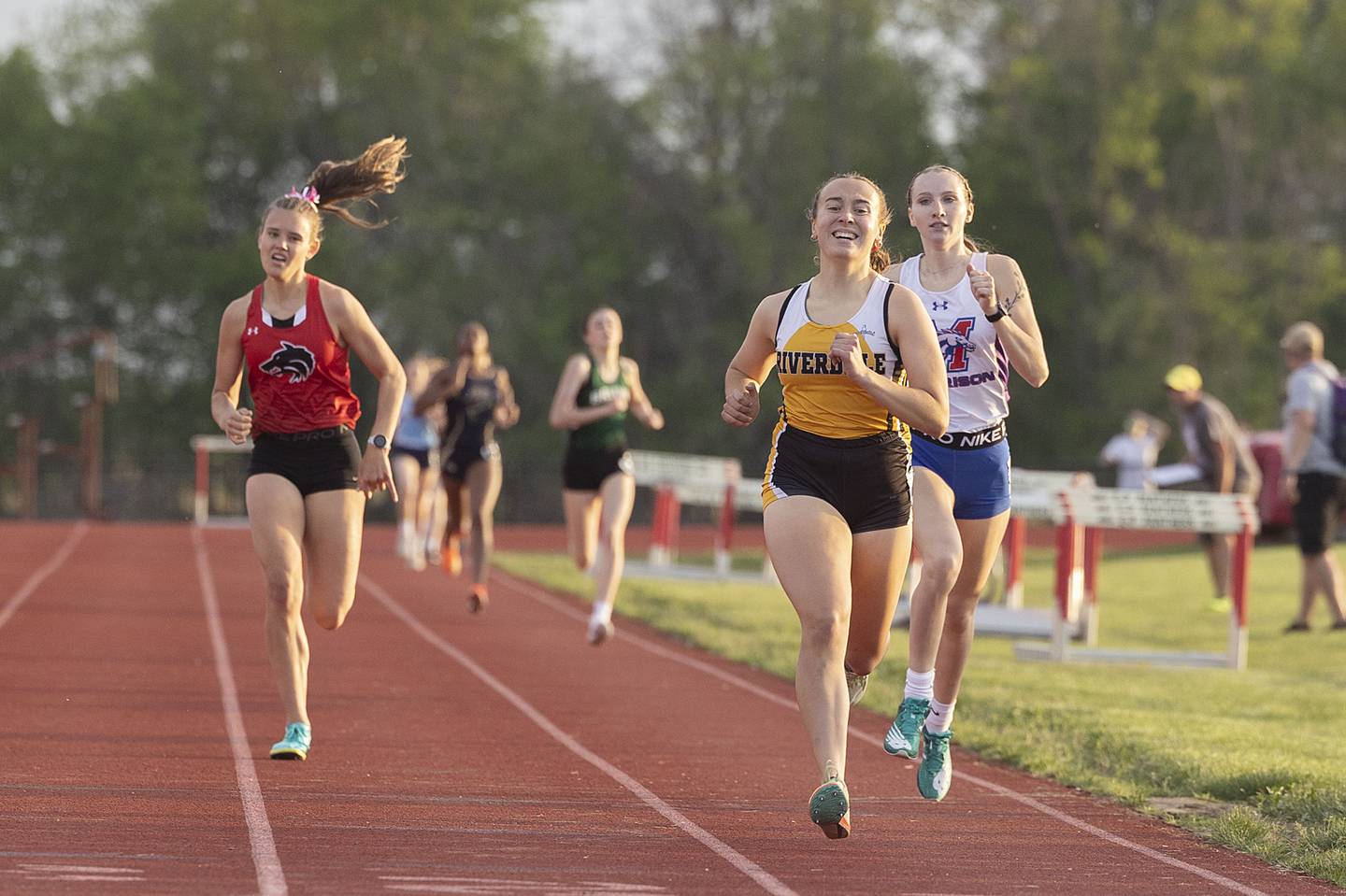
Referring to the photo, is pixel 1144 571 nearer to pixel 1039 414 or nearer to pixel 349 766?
pixel 349 766

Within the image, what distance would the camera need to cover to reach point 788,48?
4512cm

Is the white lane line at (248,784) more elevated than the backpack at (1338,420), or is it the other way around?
the backpack at (1338,420)

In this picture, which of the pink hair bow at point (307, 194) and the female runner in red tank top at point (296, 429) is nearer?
the female runner in red tank top at point (296, 429)

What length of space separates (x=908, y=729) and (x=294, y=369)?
2611mm

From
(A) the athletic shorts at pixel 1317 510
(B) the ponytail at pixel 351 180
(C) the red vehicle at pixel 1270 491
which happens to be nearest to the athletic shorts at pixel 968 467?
(B) the ponytail at pixel 351 180

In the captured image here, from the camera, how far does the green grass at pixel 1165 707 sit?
7.66m

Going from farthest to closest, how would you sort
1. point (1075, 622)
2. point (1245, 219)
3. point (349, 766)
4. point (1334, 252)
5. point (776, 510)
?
point (1245, 219), point (1334, 252), point (1075, 622), point (349, 766), point (776, 510)

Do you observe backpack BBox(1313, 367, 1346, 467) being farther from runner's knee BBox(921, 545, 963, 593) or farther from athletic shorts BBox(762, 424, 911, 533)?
athletic shorts BBox(762, 424, 911, 533)

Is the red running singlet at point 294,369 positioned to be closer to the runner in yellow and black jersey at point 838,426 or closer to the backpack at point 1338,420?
the runner in yellow and black jersey at point 838,426

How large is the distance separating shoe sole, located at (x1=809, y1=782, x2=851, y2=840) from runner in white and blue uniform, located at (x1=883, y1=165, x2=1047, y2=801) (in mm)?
1095

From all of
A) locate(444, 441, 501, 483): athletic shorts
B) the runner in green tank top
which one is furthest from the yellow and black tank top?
locate(444, 441, 501, 483): athletic shorts

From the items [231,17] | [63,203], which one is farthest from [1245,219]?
[63,203]

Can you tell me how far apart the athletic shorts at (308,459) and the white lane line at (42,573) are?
7.06 m

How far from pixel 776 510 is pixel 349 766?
8.01 feet
